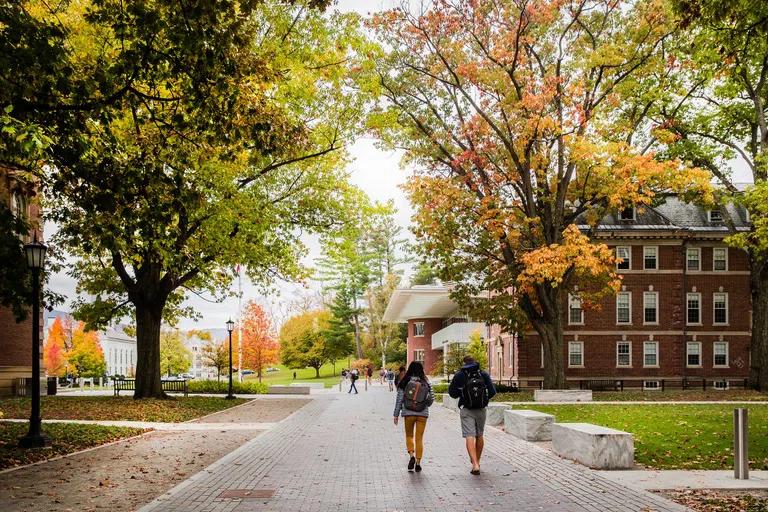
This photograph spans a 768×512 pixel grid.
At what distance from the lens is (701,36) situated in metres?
14.4

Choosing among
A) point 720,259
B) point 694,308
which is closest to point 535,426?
point 694,308

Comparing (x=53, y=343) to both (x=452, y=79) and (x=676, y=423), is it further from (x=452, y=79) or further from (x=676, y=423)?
(x=676, y=423)

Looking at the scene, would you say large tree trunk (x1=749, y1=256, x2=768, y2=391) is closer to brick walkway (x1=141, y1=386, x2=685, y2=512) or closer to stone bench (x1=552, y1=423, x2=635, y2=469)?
brick walkway (x1=141, y1=386, x2=685, y2=512)

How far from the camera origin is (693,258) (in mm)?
46969

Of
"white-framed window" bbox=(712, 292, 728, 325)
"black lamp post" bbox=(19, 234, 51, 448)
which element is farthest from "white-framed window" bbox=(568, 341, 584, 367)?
"black lamp post" bbox=(19, 234, 51, 448)

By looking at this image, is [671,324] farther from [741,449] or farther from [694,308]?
[741,449]

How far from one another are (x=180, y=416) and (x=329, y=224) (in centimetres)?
957

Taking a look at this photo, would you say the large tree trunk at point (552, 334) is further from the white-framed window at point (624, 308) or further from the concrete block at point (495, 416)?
the white-framed window at point (624, 308)

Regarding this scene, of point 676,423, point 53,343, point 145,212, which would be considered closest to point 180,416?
point 145,212

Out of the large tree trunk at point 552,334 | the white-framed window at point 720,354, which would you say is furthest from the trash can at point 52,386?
the white-framed window at point 720,354

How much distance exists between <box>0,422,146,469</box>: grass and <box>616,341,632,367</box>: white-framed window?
34396 millimetres

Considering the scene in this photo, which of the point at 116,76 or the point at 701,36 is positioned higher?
the point at 701,36

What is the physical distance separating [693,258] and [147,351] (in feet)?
109

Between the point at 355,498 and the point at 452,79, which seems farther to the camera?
the point at 452,79
